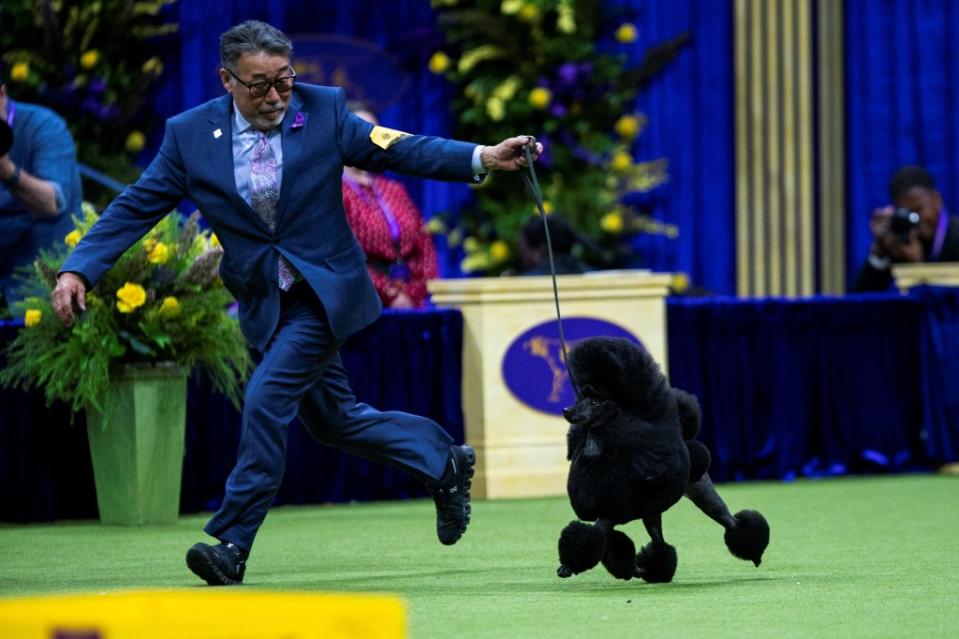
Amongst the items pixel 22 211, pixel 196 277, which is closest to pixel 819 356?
pixel 196 277

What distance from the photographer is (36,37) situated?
1009cm

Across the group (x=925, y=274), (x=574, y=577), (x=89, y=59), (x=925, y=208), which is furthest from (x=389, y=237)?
(x=574, y=577)

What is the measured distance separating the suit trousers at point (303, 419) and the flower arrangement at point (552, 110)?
17.9 ft

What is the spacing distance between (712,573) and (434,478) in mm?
919

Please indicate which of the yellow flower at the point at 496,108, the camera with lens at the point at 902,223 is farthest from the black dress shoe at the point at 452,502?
the yellow flower at the point at 496,108

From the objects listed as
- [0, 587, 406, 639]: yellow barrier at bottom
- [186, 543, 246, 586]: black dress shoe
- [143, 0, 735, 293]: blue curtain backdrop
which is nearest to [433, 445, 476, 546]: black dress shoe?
[186, 543, 246, 586]: black dress shoe

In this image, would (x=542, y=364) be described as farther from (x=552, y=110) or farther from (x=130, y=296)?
(x=552, y=110)

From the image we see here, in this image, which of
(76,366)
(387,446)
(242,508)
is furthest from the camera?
(76,366)

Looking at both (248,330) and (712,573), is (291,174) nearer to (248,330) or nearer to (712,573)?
(248,330)

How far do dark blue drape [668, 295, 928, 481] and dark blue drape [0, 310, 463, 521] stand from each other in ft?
3.58

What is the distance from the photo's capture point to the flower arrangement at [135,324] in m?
6.32

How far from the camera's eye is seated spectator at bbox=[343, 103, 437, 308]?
7.86 metres

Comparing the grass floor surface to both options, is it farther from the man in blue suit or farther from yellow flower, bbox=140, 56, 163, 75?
yellow flower, bbox=140, 56, 163, 75

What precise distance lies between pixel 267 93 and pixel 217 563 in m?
1.24
